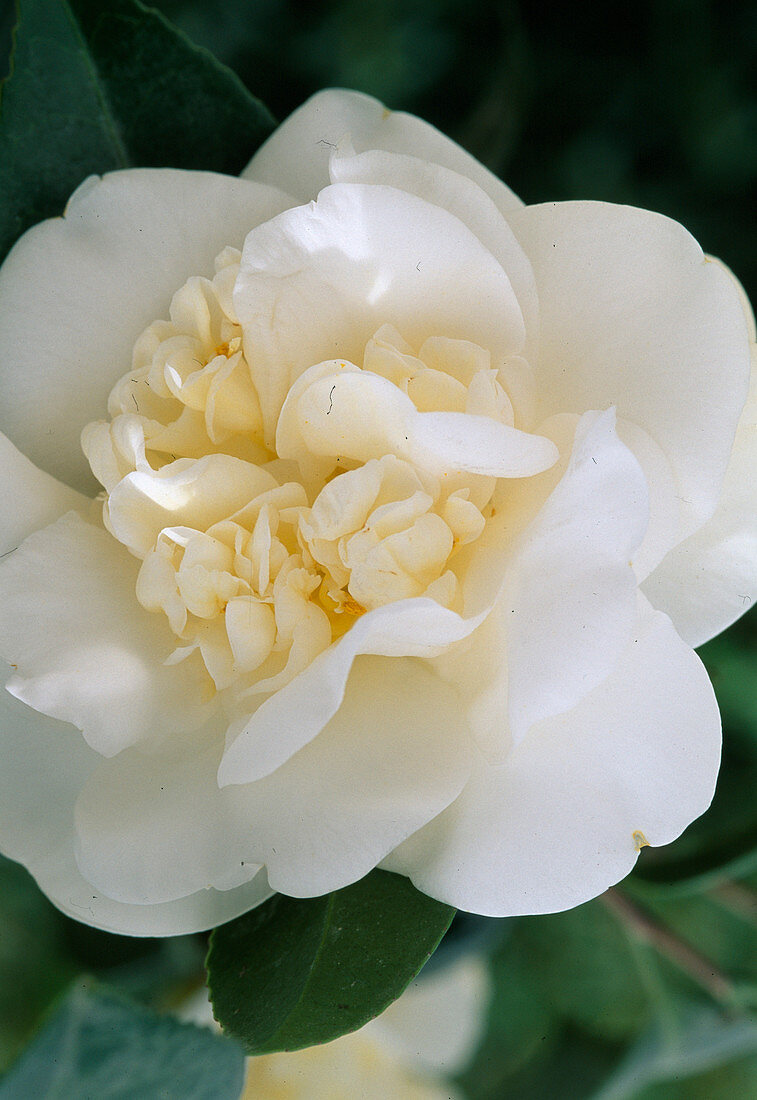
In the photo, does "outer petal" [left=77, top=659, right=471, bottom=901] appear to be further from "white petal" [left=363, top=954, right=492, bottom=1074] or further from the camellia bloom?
"white petal" [left=363, top=954, right=492, bottom=1074]

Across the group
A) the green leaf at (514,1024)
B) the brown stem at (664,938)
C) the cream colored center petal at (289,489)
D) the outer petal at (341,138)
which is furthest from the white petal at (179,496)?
the green leaf at (514,1024)

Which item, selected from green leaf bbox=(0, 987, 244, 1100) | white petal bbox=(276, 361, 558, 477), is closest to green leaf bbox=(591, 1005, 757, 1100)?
green leaf bbox=(0, 987, 244, 1100)

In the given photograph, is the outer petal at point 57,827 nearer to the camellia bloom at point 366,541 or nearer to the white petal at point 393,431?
the camellia bloom at point 366,541

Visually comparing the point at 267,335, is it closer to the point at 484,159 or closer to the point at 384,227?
the point at 384,227

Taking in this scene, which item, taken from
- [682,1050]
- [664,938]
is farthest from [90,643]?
[682,1050]

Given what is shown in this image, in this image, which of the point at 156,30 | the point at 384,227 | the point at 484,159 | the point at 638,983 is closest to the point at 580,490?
the point at 384,227

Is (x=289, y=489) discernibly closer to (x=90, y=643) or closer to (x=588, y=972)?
(x=90, y=643)
